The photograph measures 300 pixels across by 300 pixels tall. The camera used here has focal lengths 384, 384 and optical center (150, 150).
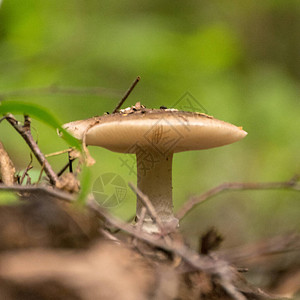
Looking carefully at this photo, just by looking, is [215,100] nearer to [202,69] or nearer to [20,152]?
[202,69]

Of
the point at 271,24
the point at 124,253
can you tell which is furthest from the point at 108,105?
the point at 124,253

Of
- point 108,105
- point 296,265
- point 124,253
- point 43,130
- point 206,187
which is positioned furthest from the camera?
point 108,105

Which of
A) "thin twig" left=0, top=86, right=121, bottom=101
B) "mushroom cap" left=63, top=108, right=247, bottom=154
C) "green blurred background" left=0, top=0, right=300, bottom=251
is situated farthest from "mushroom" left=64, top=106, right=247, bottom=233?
"green blurred background" left=0, top=0, right=300, bottom=251

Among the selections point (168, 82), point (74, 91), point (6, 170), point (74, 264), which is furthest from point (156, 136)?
point (168, 82)

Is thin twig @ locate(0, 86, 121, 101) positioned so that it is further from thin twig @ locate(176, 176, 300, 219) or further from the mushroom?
thin twig @ locate(176, 176, 300, 219)

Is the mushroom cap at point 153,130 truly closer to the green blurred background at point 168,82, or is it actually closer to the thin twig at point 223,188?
the thin twig at point 223,188

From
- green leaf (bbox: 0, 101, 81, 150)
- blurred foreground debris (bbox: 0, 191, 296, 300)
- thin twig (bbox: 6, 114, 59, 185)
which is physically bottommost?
blurred foreground debris (bbox: 0, 191, 296, 300)
